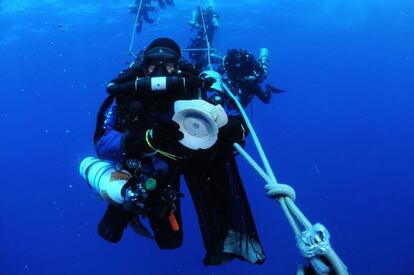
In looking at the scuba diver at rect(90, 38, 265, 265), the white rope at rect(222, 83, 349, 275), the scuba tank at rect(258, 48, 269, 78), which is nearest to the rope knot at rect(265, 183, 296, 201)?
the white rope at rect(222, 83, 349, 275)

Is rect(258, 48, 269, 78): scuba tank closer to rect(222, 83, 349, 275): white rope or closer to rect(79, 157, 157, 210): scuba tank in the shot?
rect(79, 157, 157, 210): scuba tank

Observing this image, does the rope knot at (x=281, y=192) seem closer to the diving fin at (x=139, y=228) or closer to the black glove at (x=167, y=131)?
the black glove at (x=167, y=131)

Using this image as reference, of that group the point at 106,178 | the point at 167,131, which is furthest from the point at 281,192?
the point at 106,178

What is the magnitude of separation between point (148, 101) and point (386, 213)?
86.9 feet

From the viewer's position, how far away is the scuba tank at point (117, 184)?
3.12 meters

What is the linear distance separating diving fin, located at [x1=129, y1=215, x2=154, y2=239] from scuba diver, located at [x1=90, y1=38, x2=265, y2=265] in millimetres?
12

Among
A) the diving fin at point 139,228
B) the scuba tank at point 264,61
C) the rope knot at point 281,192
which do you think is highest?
the rope knot at point 281,192

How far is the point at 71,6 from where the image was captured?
2320cm

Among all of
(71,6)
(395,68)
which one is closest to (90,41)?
(71,6)

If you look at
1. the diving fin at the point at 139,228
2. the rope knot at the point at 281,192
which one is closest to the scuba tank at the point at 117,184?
the diving fin at the point at 139,228

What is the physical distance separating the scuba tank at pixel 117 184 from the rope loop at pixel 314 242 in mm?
1566

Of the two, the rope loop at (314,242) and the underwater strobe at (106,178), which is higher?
the rope loop at (314,242)

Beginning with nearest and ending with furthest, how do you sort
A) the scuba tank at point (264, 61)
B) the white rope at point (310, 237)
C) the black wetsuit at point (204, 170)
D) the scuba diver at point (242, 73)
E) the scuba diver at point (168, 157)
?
the white rope at point (310, 237) < the scuba diver at point (168, 157) < the black wetsuit at point (204, 170) < the scuba diver at point (242, 73) < the scuba tank at point (264, 61)

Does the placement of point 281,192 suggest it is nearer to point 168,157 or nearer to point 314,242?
point 314,242
